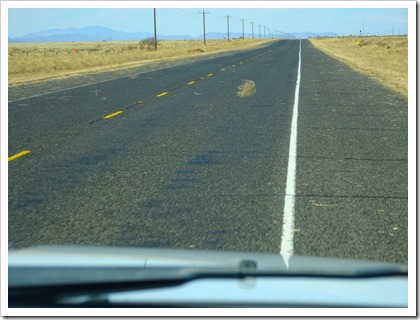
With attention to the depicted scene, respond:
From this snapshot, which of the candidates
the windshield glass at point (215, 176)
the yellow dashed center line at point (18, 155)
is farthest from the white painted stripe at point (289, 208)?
the yellow dashed center line at point (18, 155)

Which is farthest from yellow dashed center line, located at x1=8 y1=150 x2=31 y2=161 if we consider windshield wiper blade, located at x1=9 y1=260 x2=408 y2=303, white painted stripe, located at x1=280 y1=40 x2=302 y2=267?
windshield wiper blade, located at x1=9 y1=260 x2=408 y2=303

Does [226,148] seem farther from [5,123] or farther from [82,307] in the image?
[82,307]

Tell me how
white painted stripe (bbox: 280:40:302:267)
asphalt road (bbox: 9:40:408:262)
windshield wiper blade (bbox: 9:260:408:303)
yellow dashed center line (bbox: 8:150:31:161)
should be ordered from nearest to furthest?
1. windshield wiper blade (bbox: 9:260:408:303)
2. white painted stripe (bbox: 280:40:302:267)
3. asphalt road (bbox: 9:40:408:262)
4. yellow dashed center line (bbox: 8:150:31:161)

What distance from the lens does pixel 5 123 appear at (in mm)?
14094

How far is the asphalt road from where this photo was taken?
603cm

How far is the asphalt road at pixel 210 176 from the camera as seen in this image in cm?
603

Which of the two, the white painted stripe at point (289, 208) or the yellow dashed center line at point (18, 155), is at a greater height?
the yellow dashed center line at point (18, 155)

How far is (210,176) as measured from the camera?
870cm

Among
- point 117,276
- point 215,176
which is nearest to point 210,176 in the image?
point 215,176

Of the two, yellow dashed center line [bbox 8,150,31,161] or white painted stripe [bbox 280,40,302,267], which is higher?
yellow dashed center line [bbox 8,150,31,161]

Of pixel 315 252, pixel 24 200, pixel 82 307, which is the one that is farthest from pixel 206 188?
pixel 82 307

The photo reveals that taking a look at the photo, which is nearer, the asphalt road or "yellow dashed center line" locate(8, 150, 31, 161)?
the asphalt road

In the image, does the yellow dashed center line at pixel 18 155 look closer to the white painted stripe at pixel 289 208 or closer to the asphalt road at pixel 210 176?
the asphalt road at pixel 210 176

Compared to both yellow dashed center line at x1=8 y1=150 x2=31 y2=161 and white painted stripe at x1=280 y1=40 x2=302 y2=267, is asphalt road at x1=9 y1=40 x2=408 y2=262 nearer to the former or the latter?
white painted stripe at x1=280 y1=40 x2=302 y2=267
